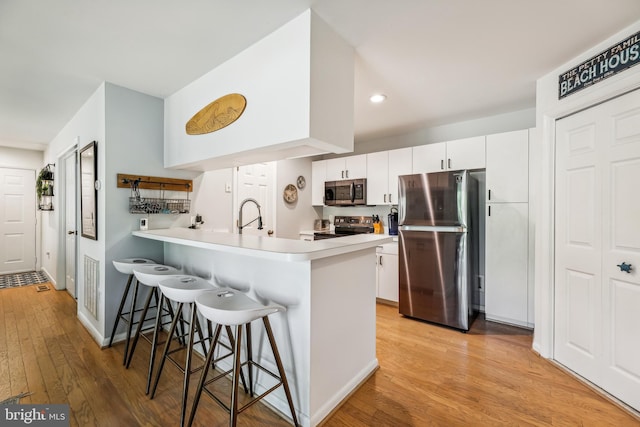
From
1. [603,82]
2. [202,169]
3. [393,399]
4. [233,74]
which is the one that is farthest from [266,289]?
[603,82]

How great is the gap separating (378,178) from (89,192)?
3408 millimetres

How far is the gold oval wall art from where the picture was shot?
6.98 ft

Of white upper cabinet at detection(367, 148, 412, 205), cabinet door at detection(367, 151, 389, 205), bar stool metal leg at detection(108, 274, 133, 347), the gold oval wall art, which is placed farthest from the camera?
cabinet door at detection(367, 151, 389, 205)

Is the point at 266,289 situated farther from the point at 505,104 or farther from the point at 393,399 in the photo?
the point at 505,104

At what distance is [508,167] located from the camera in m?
3.01

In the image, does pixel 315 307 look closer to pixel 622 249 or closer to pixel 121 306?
pixel 121 306

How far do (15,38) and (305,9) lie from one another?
6.72 ft

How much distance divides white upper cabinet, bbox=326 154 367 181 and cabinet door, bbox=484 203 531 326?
5.80 feet

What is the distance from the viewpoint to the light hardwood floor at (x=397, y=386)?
5.53 feet

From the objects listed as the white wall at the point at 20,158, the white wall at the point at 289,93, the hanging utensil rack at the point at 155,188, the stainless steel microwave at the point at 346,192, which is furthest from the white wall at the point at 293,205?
the white wall at the point at 20,158

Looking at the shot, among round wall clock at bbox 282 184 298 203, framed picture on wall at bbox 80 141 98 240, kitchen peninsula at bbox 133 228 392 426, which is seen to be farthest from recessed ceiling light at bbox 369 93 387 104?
framed picture on wall at bbox 80 141 98 240

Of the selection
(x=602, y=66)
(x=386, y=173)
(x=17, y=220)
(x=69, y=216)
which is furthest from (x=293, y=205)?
(x=17, y=220)

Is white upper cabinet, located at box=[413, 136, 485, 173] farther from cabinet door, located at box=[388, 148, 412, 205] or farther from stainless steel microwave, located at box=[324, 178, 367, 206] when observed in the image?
stainless steel microwave, located at box=[324, 178, 367, 206]

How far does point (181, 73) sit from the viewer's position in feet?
7.91
